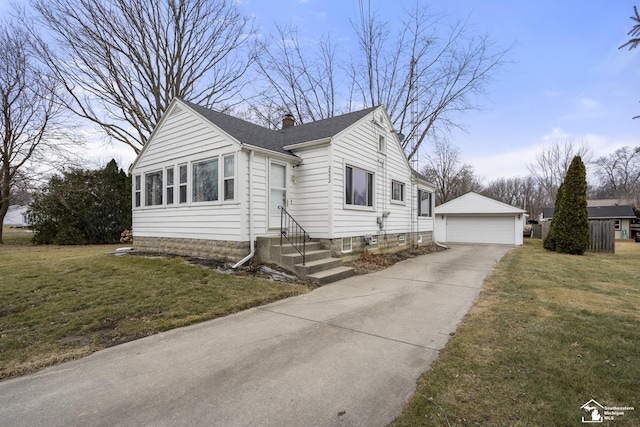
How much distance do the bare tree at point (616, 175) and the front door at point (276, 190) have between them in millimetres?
39792

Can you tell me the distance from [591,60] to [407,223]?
824cm

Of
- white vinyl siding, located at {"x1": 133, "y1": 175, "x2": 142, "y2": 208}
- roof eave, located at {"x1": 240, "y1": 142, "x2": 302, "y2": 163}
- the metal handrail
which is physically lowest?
the metal handrail

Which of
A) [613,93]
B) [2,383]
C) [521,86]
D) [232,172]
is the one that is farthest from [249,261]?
[521,86]

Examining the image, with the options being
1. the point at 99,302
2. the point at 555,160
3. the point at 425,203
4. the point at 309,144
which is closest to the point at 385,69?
the point at 425,203

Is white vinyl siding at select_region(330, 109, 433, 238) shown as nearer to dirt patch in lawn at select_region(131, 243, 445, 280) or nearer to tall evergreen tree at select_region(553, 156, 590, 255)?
dirt patch in lawn at select_region(131, 243, 445, 280)

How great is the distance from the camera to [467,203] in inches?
824

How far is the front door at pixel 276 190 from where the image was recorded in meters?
8.65

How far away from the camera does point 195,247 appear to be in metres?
9.30

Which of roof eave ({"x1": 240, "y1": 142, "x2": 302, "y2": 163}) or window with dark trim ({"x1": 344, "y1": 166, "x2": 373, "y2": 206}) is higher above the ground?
roof eave ({"x1": 240, "y1": 142, "x2": 302, "y2": 163})

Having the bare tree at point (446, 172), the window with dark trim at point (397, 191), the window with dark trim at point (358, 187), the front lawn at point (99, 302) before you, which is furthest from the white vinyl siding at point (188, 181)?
the bare tree at point (446, 172)

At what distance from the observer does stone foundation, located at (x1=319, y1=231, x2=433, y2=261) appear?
29.3 feet

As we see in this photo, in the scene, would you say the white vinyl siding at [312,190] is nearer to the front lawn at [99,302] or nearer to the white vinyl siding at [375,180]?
the white vinyl siding at [375,180]

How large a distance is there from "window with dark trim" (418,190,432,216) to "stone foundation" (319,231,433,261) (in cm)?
123

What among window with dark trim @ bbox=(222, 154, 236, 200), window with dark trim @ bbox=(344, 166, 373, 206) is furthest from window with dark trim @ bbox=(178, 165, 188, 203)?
window with dark trim @ bbox=(344, 166, 373, 206)
